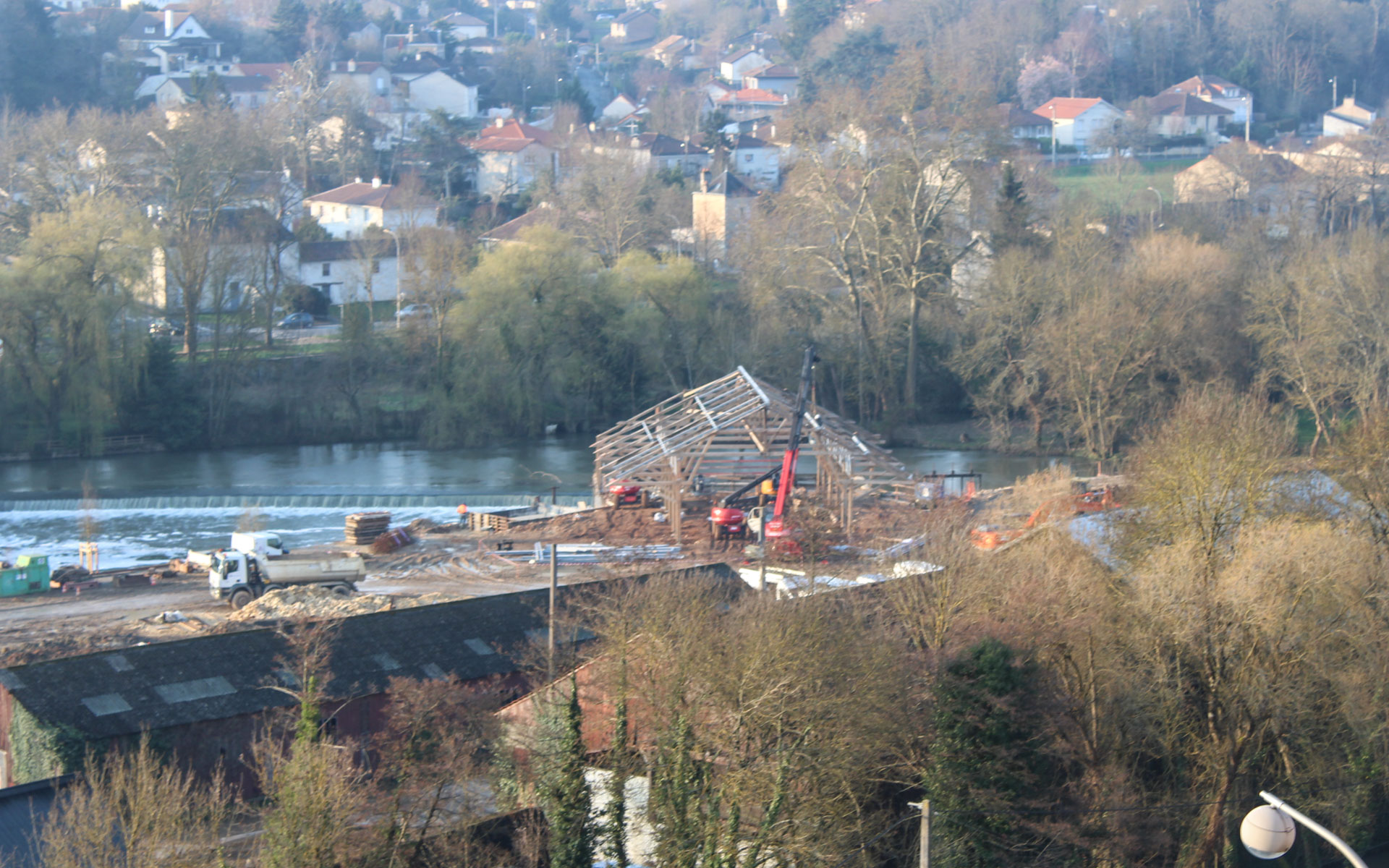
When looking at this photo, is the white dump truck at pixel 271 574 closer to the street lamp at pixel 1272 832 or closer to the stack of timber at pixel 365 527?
the stack of timber at pixel 365 527

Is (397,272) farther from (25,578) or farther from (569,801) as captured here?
(569,801)

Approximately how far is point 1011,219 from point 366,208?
33757mm

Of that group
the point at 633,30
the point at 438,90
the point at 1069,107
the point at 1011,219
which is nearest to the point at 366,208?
the point at 1011,219

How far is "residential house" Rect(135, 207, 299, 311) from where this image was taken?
173 ft

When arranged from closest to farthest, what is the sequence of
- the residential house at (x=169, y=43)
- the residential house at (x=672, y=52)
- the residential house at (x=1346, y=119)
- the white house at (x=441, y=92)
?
the residential house at (x=169, y=43), the residential house at (x=1346, y=119), the white house at (x=441, y=92), the residential house at (x=672, y=52)

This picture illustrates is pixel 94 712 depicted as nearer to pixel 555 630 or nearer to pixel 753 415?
pixel 555 630

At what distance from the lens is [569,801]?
1521cm

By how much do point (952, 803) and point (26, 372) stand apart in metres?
41.1

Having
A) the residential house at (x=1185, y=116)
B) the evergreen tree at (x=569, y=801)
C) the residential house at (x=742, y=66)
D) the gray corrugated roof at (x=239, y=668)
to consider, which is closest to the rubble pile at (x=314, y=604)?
the gray corrugated roof at (x=239, y=668)

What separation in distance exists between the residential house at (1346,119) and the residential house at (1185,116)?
907 cm

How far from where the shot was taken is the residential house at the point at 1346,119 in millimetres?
102812

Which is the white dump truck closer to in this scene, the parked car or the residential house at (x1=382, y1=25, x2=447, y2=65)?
the parked car

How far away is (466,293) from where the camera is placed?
54250 mm

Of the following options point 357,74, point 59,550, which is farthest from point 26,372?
point 357,74
